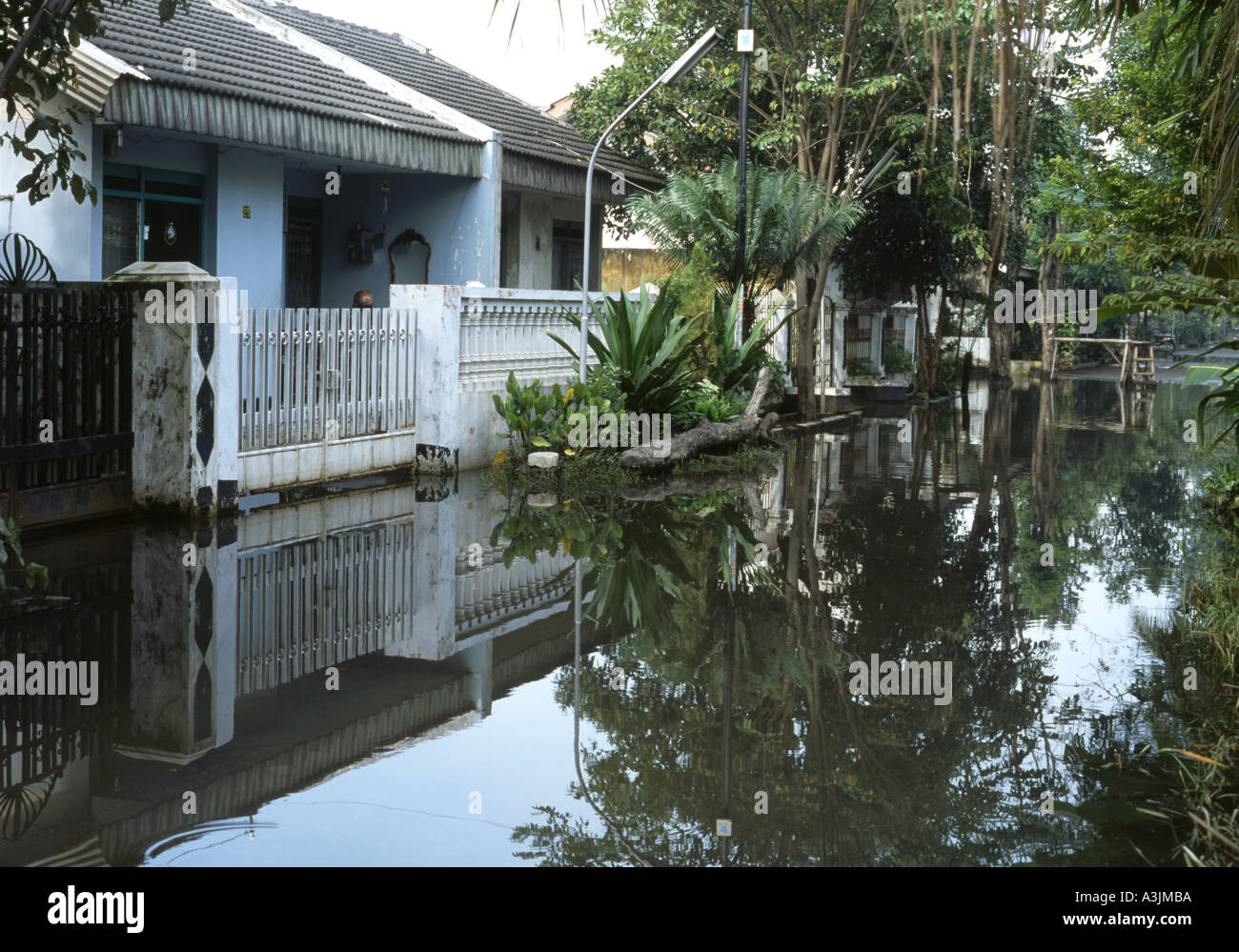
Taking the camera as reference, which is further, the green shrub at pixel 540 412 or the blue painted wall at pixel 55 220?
the green shrub at pixel 540 412

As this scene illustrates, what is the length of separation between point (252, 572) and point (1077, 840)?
19.2ft

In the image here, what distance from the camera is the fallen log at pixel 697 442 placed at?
1431 centimetres

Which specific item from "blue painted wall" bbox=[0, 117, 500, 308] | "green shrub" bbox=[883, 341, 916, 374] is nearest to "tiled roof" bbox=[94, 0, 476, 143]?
"blue painted wall" bbox=[0, 117, 500, 308]

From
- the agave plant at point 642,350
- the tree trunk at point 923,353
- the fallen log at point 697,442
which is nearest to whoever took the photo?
the fallen log at point 697,442

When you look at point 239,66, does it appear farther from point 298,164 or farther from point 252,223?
point 298,164

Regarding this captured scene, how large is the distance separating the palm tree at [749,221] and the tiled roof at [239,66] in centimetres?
380

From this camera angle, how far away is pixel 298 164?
17.7 metres

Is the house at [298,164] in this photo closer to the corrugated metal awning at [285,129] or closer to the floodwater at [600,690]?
the corrugated metal awning at [285,129]

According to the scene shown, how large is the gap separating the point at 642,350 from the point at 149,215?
19.8 feet

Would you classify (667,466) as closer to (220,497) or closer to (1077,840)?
(220,497)

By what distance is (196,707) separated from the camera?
18.9ft

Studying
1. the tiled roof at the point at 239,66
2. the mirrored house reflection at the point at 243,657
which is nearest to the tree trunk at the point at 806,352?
the tiled roof at the point at 239,66

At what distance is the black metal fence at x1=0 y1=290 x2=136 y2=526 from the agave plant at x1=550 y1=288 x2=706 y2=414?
587 cm
